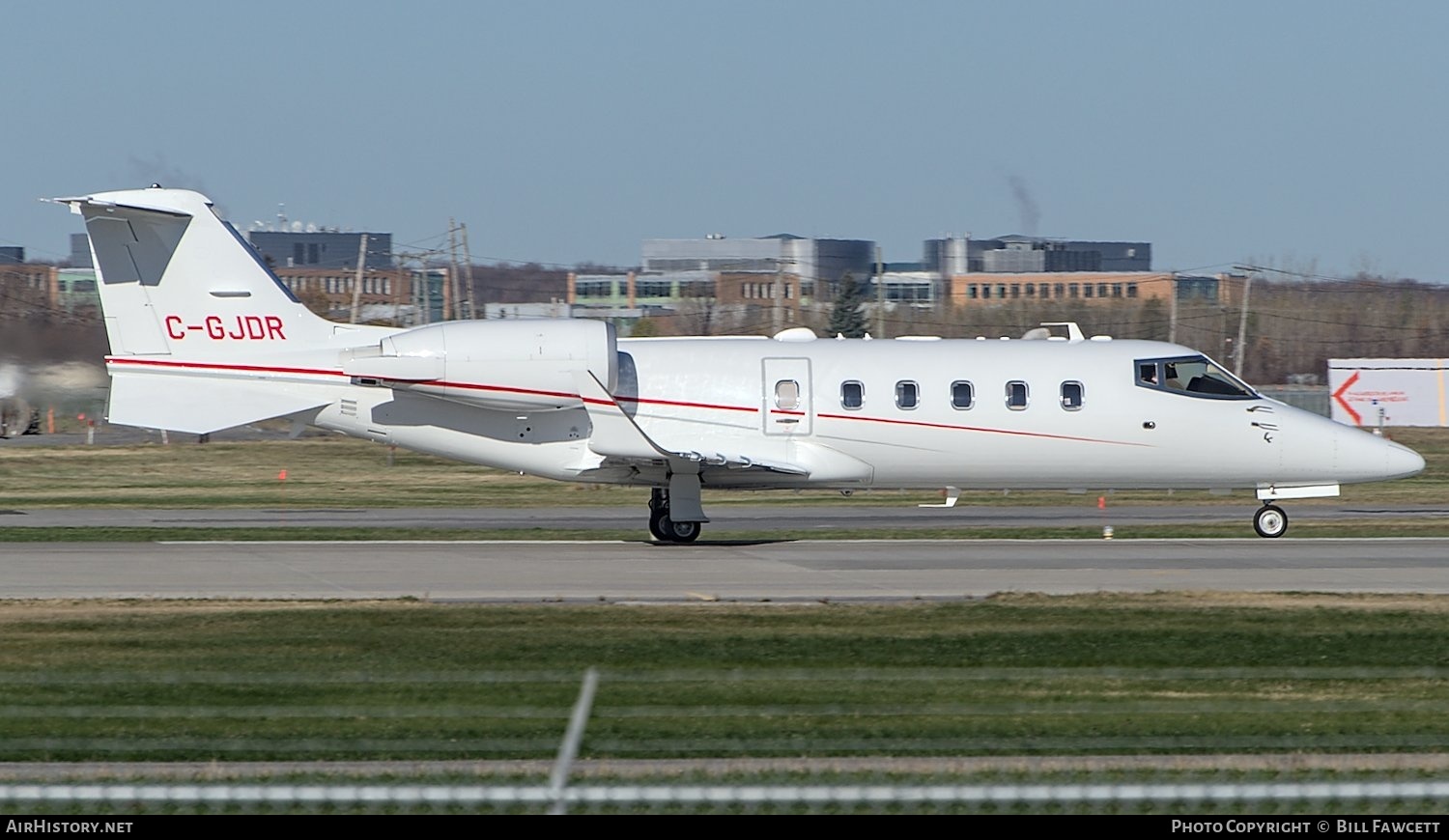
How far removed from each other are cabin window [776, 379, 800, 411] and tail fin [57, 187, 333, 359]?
6.85 m

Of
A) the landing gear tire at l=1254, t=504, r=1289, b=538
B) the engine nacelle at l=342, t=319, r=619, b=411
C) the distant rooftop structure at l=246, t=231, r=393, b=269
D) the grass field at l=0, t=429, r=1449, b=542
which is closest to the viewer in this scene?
the engine nacelle at l=342, t=319, r=619, b=411

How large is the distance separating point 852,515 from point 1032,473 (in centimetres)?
630

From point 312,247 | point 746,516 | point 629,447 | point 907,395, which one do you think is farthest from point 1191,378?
point 312,247

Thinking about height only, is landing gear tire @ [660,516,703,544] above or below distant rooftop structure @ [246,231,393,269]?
below

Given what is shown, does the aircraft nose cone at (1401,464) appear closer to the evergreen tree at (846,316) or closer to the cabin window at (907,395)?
the cabin window at (907,395)

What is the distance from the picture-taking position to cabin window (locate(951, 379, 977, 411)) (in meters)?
24.9

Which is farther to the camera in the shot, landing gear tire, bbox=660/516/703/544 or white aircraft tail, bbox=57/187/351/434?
landing gear tire, bbox=660/516/703/544

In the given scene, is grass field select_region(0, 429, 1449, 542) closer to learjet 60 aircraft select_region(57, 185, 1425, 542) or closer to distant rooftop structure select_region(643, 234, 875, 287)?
learjet 60 aircraft select_region(57, 185, 1425, 542)

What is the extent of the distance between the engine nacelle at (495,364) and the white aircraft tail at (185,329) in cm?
126

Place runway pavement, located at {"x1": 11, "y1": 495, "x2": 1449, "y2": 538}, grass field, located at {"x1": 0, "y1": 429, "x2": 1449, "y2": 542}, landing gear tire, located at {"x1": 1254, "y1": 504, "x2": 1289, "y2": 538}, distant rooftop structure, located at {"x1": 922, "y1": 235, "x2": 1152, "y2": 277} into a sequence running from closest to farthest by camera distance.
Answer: landing gear tire, located at {"x1": 1254, "y1": 504, "x2": 1289, "y2": 538} < grass field, located at {"x1": 0, "y1": 429, "x2": 1449, "y2": 542} < runway pavement, located at {"x1": 11, "y1": 495, "x2": 1449, "y2": 538} < distant rooftop structure, located at {"x1": 922, "y1": 235, "x2": 1152, "y2": 277}

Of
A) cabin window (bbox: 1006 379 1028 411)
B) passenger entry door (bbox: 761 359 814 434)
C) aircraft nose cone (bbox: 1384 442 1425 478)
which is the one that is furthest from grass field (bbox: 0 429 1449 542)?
cabin window (bbox: 1006 379 1028 411)

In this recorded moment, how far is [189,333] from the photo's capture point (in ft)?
79.5

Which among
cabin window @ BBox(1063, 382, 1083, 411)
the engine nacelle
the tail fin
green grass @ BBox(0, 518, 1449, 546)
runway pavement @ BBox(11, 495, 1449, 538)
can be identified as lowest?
runway pavement @ BBox(11, 495, 1449, 538)
